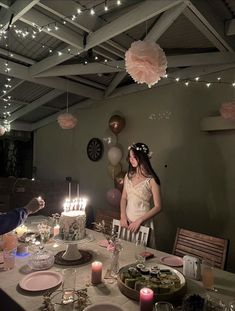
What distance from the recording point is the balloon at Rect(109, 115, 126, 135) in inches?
171

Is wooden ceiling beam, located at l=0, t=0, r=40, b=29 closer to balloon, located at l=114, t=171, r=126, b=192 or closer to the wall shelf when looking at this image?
the wall shelf

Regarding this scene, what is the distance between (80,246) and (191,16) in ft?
7.32

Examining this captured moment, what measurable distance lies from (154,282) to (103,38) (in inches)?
89.0

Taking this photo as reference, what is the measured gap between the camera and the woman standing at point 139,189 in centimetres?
274

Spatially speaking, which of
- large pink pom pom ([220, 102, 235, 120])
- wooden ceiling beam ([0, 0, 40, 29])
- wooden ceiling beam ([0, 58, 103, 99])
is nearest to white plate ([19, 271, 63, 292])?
wooden ceiling beam ([0, 0, 40, 29])

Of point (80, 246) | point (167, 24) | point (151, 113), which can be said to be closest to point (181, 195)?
point (151, 113)

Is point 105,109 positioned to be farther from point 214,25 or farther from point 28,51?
point 214,25

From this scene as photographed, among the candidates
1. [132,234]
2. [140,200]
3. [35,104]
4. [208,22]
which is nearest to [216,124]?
[208,22]

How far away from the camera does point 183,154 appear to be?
3.77m

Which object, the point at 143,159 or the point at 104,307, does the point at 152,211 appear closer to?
the point at 143,159

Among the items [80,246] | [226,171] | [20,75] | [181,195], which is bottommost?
[80,246]

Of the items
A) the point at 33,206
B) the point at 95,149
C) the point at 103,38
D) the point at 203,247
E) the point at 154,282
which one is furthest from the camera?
the point at 95,149

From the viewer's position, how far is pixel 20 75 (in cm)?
379

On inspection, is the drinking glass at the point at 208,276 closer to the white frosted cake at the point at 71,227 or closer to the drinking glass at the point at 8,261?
the white frosted cake at the point at 71,227
